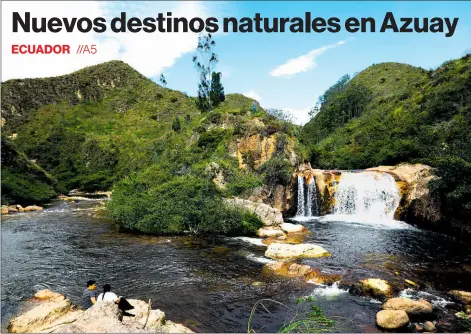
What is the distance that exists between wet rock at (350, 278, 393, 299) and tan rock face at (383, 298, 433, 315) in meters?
1.18

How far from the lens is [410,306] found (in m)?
11.2

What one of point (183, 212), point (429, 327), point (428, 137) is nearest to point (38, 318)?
point (429, 327)

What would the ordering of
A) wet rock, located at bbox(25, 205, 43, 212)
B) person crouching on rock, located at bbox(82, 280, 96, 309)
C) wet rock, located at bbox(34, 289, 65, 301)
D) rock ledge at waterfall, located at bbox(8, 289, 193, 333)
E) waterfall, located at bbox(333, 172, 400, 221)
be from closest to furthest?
rock ledge at waterfall, located at bbox(8, 289, 193, 333), person crouching on rock, located at bbox(82, 280, 96, 309), wet rock, located at bbox(34, 289, 65, 301), waterfall, located at bbox(333, 172, 400, 221), wet rock, located at bbox(25, 205, 43, 212)

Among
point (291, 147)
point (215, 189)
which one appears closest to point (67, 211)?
point (215, 189)

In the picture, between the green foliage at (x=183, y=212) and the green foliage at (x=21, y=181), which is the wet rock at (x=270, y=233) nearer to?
the green foliage at (x=183, y=212)

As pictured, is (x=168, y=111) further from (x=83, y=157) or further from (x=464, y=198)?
(x=464, y=198)

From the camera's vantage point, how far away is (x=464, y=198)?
69.0ft

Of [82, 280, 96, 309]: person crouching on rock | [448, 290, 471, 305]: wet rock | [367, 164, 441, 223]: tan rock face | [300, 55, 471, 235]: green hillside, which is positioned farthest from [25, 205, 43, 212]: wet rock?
[448, 290, 471, 305]: wet rock

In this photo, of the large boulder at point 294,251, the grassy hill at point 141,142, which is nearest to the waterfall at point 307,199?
the grassy hill at point 141,142

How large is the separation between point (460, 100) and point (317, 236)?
1282 inches

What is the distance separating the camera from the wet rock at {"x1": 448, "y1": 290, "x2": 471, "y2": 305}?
12.3 metres

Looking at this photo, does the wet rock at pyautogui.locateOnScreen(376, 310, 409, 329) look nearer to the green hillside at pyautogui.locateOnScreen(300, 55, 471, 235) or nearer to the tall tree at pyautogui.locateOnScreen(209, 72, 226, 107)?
the green hillside at pyautogui.locateOnScreen(300, 55, 471, 235)

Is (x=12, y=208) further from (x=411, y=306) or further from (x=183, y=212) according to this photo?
(x=411, y=306)

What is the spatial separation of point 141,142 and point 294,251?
62895 mm
